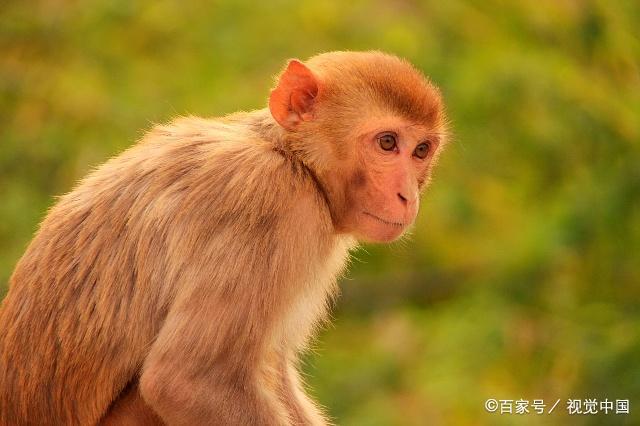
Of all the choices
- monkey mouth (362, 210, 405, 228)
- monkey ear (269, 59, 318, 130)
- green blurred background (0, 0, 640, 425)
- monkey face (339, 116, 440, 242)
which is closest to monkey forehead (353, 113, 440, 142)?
monkey face (339, 116, 440, 242)

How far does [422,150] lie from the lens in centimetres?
566

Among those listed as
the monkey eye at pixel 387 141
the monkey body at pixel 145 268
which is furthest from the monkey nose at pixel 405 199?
the monkey body at pixel 145 268

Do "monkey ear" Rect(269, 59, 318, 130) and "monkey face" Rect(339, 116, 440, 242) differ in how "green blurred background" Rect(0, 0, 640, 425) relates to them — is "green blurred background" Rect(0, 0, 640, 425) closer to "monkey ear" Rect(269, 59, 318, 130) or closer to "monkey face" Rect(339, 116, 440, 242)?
"monkey face" Rect(339, 116, 440, 242)

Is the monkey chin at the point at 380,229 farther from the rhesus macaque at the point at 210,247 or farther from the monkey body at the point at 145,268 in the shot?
the monkey body at the point at 145,268

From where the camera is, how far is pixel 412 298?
12.6 meters

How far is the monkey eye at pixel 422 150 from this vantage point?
5609 mm

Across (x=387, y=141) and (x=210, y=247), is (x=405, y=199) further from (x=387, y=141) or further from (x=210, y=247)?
(x=210, y=247)

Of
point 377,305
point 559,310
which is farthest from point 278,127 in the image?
point 377,305

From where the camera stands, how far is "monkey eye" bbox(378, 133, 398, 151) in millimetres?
5426

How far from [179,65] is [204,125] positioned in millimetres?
6354

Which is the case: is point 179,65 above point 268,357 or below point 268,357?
above

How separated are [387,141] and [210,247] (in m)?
1.06

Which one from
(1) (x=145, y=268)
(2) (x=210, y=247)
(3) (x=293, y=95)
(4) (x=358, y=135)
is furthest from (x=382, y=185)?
(1) (x=145, y=268)

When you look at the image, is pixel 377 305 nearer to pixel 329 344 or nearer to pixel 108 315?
pixel 329 344
